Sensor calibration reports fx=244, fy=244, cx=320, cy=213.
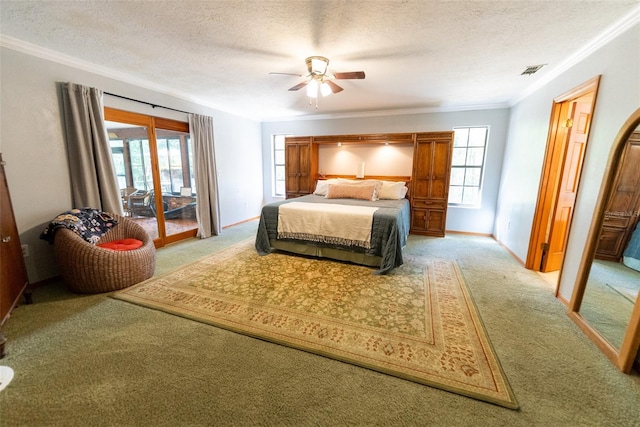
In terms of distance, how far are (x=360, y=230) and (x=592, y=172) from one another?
227 cm

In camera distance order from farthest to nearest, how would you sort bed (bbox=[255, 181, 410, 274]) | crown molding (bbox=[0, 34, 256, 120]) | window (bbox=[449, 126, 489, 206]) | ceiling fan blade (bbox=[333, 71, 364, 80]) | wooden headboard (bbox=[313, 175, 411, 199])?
wooden headboard (bbox=[313, 175, 411, 199]) → window (bbox=[449, 126, 489, 206]) → bed (bbox=[255, 181, 410, 274]) → ceiling fan blade (bbox=[333, 71, 364, 80]) → crown molding (bbox=[0, 34, 256, 120])

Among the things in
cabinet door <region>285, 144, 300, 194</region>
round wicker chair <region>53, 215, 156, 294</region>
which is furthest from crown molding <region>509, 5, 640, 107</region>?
round wicker chair <region>53, 215, 156, 294</region>

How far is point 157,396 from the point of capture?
1422 mm

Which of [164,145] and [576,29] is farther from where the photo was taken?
[164,145]

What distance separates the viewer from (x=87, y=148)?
2910mm

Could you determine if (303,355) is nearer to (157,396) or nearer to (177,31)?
(157,396)

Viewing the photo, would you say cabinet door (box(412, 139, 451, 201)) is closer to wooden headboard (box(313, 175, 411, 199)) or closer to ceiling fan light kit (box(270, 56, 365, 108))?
wooden headboard (box(313, 175, 411, 199))

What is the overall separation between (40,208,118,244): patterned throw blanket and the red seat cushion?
0.12 m

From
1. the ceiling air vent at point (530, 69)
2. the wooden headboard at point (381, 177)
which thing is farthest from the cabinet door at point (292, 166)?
the ceiling air vent at point (530, 69)

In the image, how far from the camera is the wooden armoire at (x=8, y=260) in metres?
2.03

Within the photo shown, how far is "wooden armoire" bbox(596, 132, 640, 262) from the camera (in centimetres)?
184

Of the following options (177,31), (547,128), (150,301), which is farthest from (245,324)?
(547,128)

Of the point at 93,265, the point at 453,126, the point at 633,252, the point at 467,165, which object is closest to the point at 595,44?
the point at 633,252

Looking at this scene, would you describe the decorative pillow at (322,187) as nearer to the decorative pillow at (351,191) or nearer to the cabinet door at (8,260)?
the decorative pillow at (351,191)
